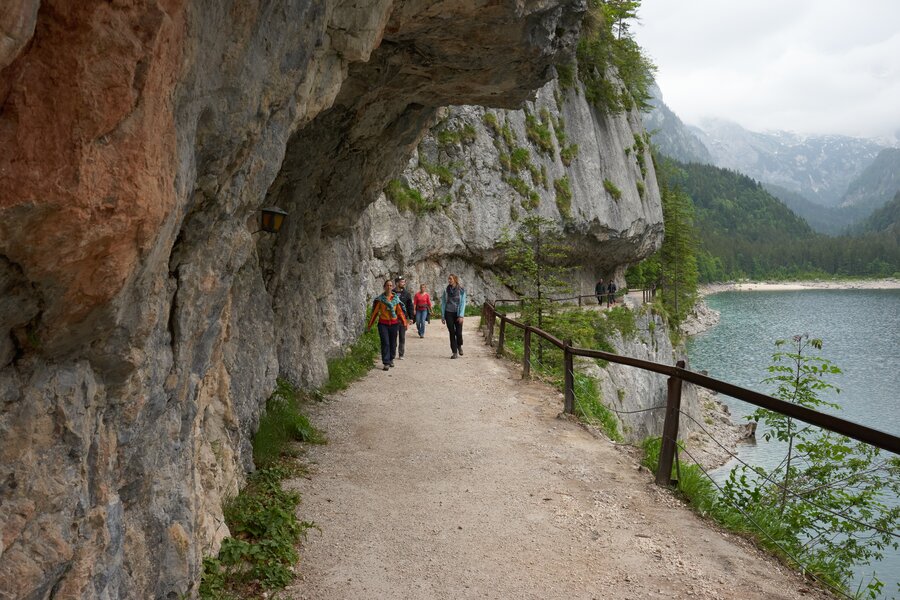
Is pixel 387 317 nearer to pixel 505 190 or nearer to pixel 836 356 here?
pixel 505 190

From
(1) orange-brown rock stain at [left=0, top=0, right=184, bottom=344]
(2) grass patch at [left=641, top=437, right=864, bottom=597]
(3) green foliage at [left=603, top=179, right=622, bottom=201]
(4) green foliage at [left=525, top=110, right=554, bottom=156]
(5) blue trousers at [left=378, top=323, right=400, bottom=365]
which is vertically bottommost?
(2) grass patch at [left=641, top=437, right=864, bottom=597]

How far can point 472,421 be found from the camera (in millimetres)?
8672

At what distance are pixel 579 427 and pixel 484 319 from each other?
1291 centimetres

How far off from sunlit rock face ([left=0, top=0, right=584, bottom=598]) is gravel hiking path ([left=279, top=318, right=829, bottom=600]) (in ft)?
3.64

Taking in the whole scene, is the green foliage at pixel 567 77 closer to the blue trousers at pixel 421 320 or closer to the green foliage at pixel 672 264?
the green foliage at pixel 672 264

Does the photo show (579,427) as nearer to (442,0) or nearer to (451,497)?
(451,497)

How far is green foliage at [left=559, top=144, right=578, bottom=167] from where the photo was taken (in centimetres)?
3244

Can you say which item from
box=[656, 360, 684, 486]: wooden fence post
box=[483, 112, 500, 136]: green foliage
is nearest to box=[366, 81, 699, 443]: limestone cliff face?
→ box=[483, 112, 500, 136]: green foliage

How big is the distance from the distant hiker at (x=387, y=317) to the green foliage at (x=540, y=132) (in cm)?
2039

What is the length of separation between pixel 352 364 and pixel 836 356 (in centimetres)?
3018

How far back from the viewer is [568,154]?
107ft

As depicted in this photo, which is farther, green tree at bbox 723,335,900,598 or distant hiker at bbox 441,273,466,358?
distant hiker at bbox 441,273,466,358

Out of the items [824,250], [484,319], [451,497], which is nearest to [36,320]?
[451,497]

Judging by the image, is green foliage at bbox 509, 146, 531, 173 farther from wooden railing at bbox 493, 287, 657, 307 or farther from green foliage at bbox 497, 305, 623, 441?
green foliage at bbox 497, 305, 623, 441
